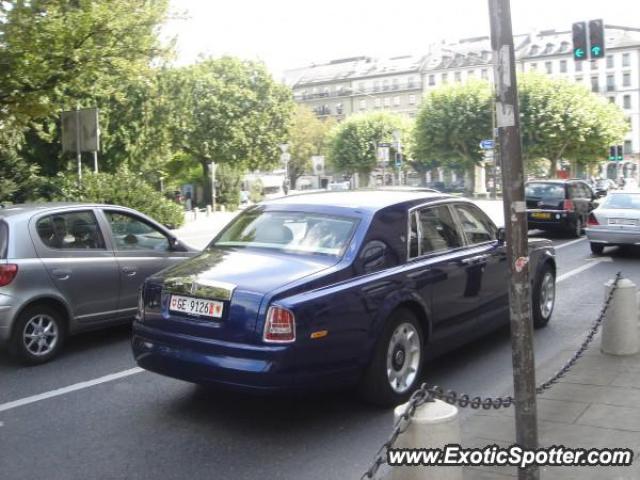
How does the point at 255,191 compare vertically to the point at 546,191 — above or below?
above

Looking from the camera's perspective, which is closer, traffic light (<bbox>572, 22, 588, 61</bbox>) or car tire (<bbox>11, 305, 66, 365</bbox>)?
car tire (<bbox>11, 305, 66, 365</bbox>)

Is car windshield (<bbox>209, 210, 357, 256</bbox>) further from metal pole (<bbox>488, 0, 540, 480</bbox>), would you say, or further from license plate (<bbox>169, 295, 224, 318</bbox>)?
metal pole (<bbox>488, 0, 540, 480</bbox>)

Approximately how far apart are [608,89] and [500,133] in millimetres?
112181

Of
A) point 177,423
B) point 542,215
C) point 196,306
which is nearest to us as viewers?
point 196,306

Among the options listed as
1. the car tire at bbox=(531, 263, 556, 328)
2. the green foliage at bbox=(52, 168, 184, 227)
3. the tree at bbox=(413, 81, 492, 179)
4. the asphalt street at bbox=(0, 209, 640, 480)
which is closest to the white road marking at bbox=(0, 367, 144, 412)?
the asphalt street at bbox=(0, 209, 640, 480)

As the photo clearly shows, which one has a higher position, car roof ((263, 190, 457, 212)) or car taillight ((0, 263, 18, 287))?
car roof ((263, 190, 457, 212))

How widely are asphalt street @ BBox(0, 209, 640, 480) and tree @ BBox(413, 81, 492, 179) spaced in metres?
52.7

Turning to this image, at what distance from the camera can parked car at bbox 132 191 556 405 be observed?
4.73 m

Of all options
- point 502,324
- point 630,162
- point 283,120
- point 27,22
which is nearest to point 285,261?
point 502,324

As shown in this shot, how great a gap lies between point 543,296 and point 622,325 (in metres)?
1.50

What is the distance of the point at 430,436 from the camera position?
330 centimetres

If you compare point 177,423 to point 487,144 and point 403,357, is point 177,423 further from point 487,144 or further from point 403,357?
point 487,144

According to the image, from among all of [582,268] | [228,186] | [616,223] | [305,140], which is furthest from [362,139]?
[582,268]

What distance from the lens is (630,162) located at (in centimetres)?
10106
